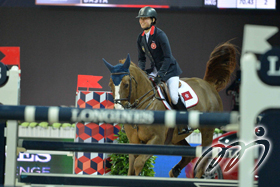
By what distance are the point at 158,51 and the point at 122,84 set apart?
630mm

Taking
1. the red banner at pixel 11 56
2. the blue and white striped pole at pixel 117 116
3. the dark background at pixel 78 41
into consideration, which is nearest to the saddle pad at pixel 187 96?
the red banner at pixel 11 56

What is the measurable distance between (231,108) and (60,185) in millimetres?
6103

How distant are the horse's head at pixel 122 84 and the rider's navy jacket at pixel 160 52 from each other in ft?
1.29

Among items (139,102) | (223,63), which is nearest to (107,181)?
(139,102)

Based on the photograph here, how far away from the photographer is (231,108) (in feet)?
22.1

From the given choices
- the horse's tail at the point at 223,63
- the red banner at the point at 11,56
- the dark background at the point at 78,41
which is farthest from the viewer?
the dark background at the point at 78,41

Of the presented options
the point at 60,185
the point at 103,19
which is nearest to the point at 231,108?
the point at 103,19

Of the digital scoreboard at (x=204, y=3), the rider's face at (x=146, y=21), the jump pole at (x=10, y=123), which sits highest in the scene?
the digital scoreboard at (x=204, y=3)

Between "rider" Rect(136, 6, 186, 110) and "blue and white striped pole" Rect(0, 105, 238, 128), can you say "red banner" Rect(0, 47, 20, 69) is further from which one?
"blue and white striped pole" Rect(0, 105, 238, 128)

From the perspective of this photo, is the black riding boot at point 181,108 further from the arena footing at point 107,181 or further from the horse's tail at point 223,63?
the arena footing at point 107,181

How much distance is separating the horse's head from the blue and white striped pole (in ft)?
5.18

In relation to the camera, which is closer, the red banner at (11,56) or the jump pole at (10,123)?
the jump pole at (10,123)

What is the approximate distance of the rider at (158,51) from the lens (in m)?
2.88

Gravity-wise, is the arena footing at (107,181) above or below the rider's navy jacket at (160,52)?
below
